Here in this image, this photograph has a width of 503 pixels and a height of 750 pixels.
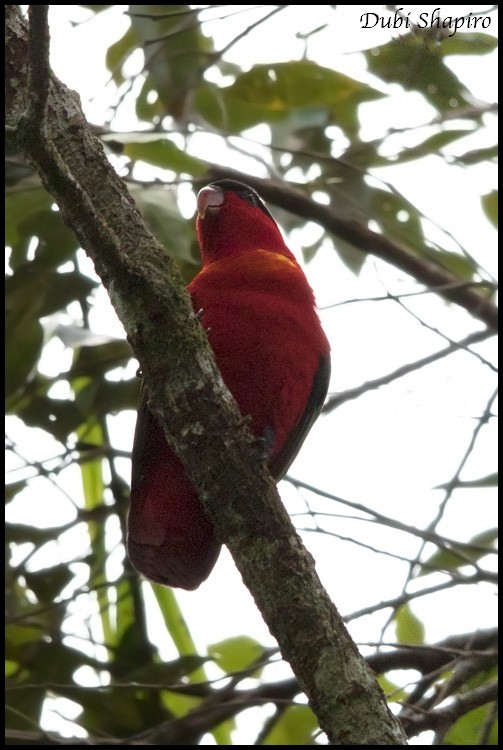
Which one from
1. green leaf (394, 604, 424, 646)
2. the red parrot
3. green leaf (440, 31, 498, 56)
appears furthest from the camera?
green leaf (440, 31, 498, 56)

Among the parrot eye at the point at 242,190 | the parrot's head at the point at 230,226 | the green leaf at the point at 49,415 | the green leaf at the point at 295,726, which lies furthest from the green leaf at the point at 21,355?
the green leaf at the point at 295,726

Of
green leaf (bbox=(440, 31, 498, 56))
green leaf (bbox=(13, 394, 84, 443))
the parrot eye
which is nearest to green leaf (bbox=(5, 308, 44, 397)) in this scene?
green leaf (bbox=(13, 394, 84, 443))

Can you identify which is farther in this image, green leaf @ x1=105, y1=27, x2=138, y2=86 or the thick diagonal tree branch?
green leaf @ x1=105, y1=27, x2=138, y2=86

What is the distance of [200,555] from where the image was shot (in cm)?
345

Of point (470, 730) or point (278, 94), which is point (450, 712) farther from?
point (278, 94)

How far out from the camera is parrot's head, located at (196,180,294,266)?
157 inches

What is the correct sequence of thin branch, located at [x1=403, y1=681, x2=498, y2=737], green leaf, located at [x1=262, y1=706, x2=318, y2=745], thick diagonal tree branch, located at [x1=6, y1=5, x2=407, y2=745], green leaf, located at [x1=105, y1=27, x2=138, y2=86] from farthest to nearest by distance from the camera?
green leaf, located at [x1=105, y1=27, x2=138, y2=86]
green leaf, located at [x1=262, y1=706, x2=318, y2=745]
thin branch, located at [x1=403, y1=681, x2=498, y2=737]
thick diagonal tree branch, located at [x1=6, y1=5, x2=407, y2=745]

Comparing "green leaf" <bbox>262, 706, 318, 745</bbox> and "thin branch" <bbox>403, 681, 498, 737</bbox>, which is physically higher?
"green leaf" <bbox>262, 706, 318, 745</bbox>

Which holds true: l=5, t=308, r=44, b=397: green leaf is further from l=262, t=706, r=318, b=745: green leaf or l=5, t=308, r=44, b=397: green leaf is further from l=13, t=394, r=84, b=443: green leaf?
l=262, t=706, r=318, b=745: green leaf

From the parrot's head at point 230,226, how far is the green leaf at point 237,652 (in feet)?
Answer: 5.31

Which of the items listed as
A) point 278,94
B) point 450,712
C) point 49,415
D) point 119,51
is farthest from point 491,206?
point 450,712

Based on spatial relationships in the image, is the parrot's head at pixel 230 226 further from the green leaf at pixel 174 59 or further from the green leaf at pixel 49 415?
the green leaf at pixel 49 415

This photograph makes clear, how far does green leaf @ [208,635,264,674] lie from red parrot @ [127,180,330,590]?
0.72 meters

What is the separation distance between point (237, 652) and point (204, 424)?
2.06m
